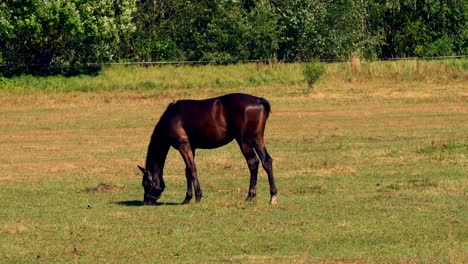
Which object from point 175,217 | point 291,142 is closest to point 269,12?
point 291,142

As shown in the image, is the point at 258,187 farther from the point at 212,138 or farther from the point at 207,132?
the point at 207,132

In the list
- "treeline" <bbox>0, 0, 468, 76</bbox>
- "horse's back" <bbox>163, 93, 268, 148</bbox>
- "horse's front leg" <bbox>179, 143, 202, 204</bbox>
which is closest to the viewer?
"horse's back" <bbox>163, 93, 268, 148</bbox>

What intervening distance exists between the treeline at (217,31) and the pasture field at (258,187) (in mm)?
5563

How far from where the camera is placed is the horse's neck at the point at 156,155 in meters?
19.2

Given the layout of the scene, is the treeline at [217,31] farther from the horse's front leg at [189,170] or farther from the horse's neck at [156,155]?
the horse's front leg at [189,170]

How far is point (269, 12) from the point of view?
60.2 meters

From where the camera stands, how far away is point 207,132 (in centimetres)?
1902

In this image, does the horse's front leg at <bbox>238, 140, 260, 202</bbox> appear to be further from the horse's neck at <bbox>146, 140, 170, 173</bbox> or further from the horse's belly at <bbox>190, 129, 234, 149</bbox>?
the horse's neck at <bbox>146, 140, 170, 173</bbox>

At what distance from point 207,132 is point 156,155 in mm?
993

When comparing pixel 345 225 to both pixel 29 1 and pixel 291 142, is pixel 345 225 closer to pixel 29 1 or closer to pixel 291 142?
pixel 291 142

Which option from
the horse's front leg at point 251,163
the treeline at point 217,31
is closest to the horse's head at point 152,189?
the horse's front leg at point 251,163

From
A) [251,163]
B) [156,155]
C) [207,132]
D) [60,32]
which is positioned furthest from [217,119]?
[60,32]

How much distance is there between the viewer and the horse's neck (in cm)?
1917

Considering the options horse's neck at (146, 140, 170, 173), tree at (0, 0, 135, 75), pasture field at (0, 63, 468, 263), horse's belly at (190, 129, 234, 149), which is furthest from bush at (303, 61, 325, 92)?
horse's neck at (146, 140, 170, 173)
